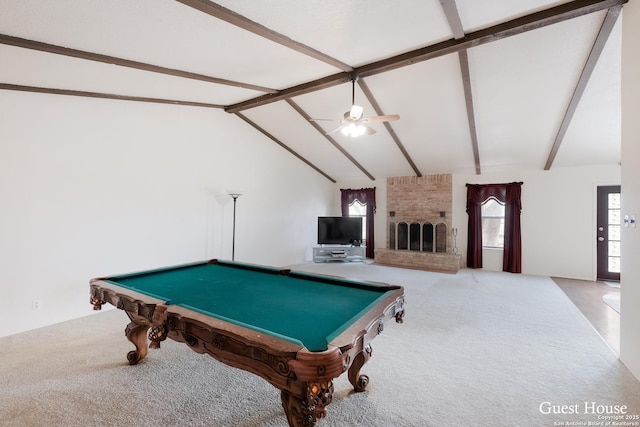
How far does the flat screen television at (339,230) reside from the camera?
7.67 meters

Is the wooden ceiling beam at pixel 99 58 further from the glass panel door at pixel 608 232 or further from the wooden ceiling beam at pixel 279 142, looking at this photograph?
the glass panel door at pixel 608 232

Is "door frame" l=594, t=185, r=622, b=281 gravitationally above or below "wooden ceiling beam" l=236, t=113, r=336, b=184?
below

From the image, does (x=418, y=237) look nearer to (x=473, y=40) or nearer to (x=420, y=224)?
(x=420, y=224)

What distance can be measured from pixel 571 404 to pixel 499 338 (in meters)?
1.03

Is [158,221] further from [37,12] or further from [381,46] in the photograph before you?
[381,46]

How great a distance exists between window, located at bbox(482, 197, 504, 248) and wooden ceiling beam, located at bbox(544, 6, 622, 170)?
83.6 inches

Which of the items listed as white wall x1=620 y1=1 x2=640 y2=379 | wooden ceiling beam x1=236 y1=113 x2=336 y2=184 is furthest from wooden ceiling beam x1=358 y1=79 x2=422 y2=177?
white wall x1=620 y1=1 x2=640 y2=379

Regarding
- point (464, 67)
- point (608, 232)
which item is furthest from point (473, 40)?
point (608, 232)

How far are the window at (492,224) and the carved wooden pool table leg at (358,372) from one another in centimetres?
597

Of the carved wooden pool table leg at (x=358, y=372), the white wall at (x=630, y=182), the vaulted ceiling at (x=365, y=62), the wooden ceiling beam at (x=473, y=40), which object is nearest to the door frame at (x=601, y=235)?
the vaulted ceiling at (x=365, y=62)

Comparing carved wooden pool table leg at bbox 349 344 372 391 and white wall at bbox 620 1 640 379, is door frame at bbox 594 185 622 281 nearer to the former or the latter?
white wall at bbox 620 1 640 379

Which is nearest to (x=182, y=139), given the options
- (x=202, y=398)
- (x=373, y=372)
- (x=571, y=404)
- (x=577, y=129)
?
(x=202, y=398)

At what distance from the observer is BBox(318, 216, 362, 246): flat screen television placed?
7672 millimetres

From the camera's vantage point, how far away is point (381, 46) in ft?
10.7
